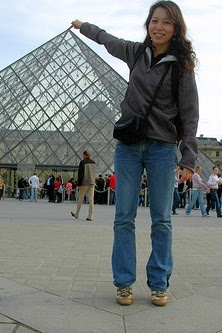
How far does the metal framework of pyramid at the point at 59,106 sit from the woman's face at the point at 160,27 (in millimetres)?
28824

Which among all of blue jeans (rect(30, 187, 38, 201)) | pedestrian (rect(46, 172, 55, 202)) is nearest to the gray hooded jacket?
pedestrian (rect(46, 172, 55, 202))

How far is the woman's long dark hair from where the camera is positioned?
3.67 m

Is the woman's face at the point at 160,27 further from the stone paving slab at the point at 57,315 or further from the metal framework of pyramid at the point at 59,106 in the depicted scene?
the metal framework of pyramid at the point at 59,106

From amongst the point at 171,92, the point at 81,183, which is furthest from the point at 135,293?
the point at 81,183

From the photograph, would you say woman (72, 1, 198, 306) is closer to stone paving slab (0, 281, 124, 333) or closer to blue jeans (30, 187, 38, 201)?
stone paving slab (0, 281, 124, 333)

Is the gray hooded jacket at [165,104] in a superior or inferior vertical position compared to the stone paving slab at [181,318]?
superior

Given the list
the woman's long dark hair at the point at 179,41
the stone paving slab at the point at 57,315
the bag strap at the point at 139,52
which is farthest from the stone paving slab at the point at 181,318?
the bag strap at the point at 139,52

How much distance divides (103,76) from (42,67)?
491 cm

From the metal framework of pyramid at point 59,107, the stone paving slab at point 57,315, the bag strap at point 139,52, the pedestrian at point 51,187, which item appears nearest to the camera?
the stone paving slab at point 57,315

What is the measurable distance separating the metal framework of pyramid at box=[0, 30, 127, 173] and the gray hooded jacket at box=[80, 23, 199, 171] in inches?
1135

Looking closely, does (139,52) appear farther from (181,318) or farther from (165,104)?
(181,318)

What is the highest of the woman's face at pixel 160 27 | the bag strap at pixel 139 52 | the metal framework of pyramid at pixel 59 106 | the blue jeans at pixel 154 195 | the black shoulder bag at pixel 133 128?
the metal framework of pyramid at pixel 59 106

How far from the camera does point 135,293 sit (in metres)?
3.84

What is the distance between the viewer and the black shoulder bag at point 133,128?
3.59 metres
